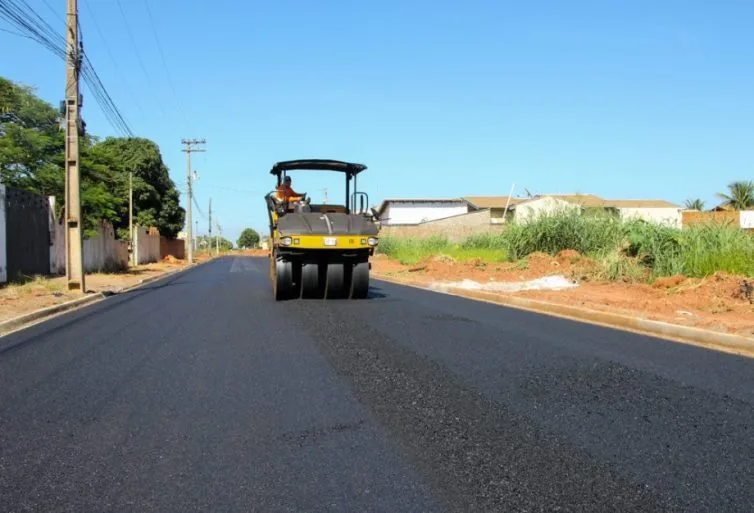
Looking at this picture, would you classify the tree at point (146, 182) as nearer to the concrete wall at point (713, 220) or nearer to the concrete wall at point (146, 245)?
the concrete wall at point (146, 245)

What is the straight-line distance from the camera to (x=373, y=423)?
541 cm

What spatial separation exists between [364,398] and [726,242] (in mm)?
14447

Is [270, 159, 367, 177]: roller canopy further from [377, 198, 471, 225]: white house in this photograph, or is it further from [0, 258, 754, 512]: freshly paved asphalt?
[377, 198, 471, 225]: white house

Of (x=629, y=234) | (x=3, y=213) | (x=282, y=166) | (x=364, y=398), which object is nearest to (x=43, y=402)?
(x=364, y=398)

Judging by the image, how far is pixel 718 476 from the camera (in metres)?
4.36

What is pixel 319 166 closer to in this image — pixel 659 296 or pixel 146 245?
pixel 659 296

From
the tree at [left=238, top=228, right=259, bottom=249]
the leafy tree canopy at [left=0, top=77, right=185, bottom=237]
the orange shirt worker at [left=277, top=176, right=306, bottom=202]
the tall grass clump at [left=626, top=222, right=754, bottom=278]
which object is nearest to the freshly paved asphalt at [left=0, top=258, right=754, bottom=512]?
the orange shirt worker at [left=277, top=176, right=306, bottom=202]

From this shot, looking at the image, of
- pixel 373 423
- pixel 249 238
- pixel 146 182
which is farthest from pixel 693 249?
pixel 249 238

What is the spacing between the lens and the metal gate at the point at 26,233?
20797 millimetres

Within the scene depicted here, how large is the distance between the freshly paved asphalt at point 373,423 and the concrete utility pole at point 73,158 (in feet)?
31.7

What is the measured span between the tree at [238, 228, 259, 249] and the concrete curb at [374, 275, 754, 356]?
505 feet

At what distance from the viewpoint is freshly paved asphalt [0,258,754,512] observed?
13.3ft

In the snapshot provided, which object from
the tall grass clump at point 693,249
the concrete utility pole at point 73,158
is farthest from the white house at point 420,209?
the concrete utility pole at point 73,158

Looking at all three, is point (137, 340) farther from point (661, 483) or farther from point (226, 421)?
point (661, 483)
